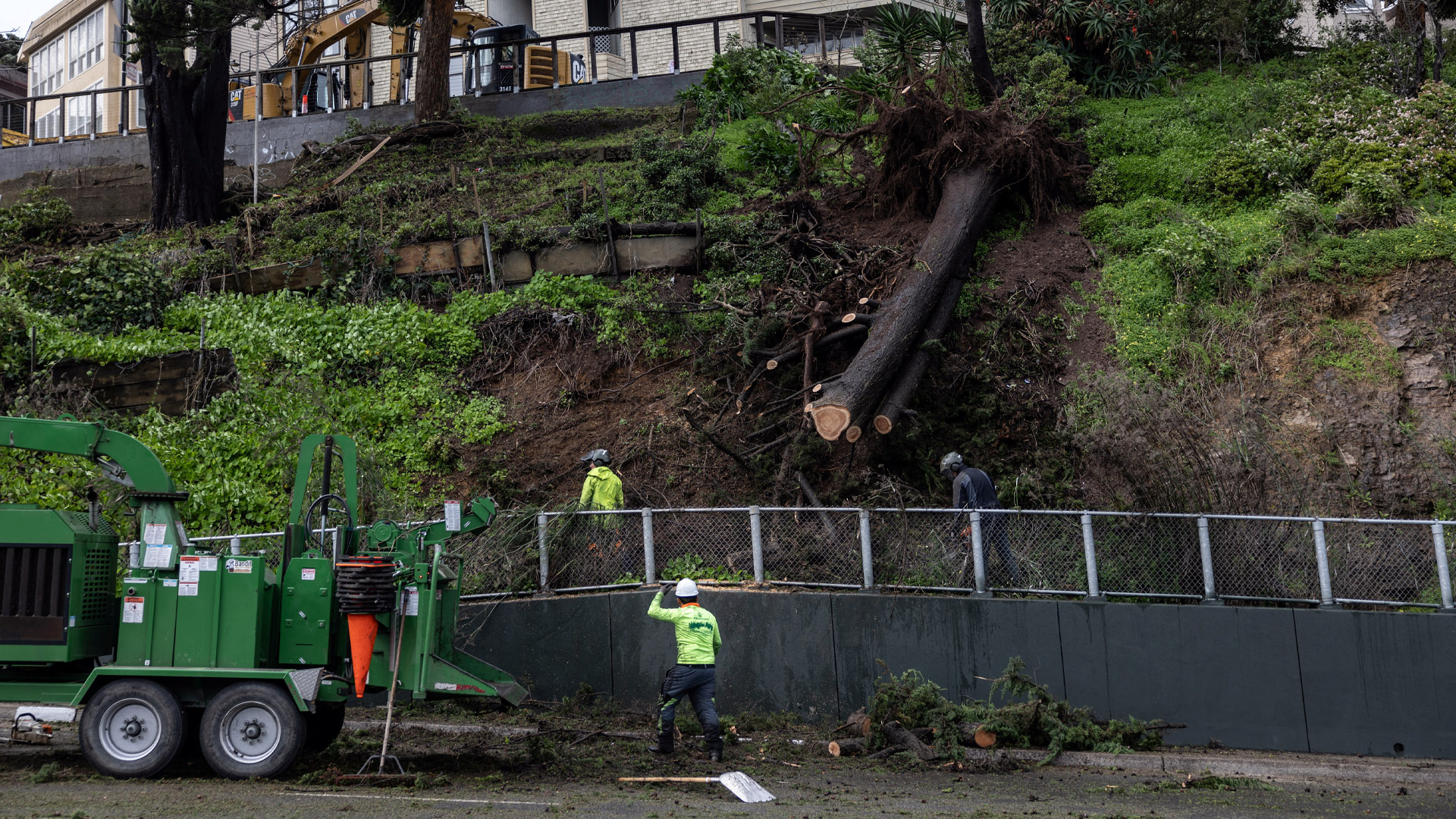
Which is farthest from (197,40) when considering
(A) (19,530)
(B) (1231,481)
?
(B) (1231,481)

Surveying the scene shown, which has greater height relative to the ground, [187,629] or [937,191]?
[937,191]

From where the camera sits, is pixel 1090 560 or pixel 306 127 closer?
pixel 1090 560

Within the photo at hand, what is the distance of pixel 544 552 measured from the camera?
34.3ft

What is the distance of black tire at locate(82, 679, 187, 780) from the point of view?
290 inches

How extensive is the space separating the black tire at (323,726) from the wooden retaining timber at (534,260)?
29.5ft

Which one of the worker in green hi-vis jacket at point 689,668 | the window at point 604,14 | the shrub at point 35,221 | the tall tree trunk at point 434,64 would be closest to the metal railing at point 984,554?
the worker in green hi-vis jacket at point 689,668

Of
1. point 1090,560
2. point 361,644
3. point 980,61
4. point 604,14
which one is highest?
→ point 604,14

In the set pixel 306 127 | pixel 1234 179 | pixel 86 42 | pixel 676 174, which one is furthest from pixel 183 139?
pixel 86 42

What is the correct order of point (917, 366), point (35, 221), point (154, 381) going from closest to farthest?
point (917, 366) < point (154, 381) < point (35, 221)

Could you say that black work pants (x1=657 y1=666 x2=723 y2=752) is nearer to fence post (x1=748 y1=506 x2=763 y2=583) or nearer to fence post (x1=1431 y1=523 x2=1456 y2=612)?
fence post (x1=748 y1=506 x2=763 y2=583)

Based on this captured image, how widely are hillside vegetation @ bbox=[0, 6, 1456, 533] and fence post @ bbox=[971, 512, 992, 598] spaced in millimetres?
1452

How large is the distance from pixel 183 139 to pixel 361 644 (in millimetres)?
15069

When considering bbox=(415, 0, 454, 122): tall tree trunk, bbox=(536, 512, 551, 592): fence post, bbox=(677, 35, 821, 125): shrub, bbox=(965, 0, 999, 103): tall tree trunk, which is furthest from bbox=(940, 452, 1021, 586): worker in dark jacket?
bbox=(415, 0, 454, 122): tall tree trunk

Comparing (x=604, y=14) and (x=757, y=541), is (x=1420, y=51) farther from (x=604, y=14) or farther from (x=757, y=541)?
(x=604, y=14)
